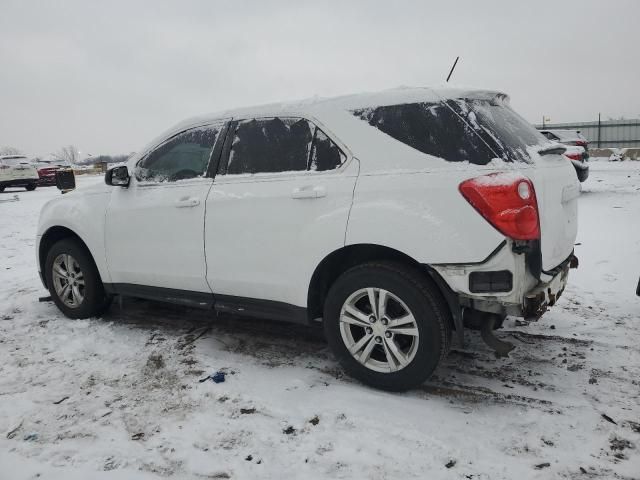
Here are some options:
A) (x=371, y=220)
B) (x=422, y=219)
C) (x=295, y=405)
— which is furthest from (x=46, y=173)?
(x=422, y=219)

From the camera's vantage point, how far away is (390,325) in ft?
9.55

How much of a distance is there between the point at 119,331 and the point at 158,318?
0.43 metres

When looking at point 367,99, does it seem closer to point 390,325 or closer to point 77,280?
point 390,325

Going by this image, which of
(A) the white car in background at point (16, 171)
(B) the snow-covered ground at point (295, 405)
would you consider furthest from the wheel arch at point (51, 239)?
(A) the white car in background at point (16, 171)

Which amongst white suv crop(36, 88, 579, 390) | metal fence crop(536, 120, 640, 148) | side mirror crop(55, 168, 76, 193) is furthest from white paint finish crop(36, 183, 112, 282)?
metal fence crop(536, 120, 640, 148)

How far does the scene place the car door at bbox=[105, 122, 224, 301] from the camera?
3656 millimetres

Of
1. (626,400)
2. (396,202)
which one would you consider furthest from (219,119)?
(626,400)

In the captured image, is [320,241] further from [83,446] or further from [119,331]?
[119,331]

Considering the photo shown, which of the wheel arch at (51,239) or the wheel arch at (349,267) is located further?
the wheel arch at (51,239)

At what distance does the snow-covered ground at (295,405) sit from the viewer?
2.36m

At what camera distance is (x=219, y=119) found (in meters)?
3.75

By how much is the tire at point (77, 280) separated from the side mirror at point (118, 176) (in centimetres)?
85

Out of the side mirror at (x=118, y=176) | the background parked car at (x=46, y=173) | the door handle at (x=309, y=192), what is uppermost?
the background parked car at (x=46, y=173)

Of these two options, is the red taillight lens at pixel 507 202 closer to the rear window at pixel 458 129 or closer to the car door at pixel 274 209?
the rear window at pixel 458 129
